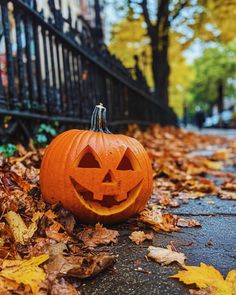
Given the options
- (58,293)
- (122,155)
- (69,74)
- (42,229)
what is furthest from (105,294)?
(69,74)

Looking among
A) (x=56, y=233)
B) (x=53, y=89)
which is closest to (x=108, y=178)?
(x=56, y=233)

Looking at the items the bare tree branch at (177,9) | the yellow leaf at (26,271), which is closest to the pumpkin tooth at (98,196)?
the yellow leaf at (26,271)

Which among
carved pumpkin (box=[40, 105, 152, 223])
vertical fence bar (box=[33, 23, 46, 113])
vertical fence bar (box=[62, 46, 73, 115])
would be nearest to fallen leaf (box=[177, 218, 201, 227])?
carved pumpkin (box=[40, 105, 152, 223])

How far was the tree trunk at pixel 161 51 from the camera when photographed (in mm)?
11984

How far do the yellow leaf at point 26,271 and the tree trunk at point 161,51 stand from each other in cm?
1124

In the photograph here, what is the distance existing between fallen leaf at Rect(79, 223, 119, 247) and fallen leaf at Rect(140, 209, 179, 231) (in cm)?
26

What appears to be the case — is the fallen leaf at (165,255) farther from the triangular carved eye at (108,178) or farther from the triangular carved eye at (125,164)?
the triangular carved eye at (125,164)

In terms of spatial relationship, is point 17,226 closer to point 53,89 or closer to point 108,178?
point 108,178

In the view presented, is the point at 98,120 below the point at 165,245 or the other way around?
the other way around

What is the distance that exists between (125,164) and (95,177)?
0.31 metres

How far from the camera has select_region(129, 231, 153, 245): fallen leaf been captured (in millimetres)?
1942

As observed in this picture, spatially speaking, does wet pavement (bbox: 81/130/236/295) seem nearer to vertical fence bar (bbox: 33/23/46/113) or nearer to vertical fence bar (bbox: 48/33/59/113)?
vertical fence bar (bbox: 33/23/46/113)

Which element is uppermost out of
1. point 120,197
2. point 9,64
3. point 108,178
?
point 9,64

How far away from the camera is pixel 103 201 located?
7.32 ft
